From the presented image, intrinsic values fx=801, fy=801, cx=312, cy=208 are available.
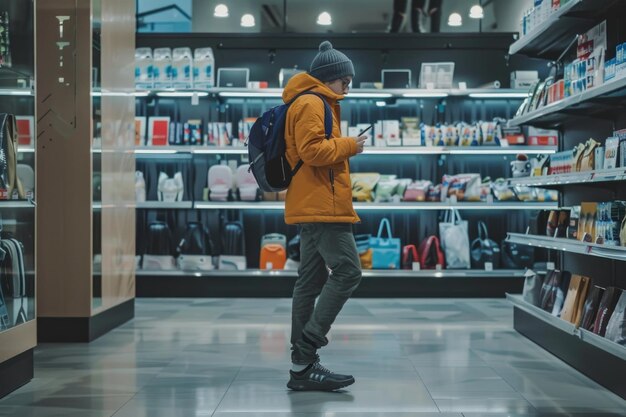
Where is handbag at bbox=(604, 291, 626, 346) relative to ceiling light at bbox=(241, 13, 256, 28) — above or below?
below

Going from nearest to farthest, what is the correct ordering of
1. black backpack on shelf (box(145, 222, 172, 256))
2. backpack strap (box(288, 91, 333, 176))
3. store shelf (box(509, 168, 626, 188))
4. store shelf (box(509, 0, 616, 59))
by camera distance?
1. store shelf (box(509, 168, 626, 188))
2. backpack strap (box(288, 91, 333, 176))
3. store shelf (box(509, 0, 616, 59))
4. black backpack on shelf (box(145, 222, 172, 256))

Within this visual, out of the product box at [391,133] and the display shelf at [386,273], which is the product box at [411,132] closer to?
the product box at [391,133]

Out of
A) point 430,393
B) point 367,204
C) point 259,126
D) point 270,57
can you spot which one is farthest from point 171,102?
point 430,393

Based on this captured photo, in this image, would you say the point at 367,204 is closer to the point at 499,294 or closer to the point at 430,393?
the point at 499,294

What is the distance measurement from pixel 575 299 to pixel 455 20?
17.0 ft

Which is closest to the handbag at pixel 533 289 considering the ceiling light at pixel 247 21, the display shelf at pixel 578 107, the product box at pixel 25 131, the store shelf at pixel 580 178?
the store shelf at pixel 580 178

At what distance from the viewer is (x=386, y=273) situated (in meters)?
7.86

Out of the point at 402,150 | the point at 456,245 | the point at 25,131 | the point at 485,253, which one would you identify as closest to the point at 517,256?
the point at 485,253

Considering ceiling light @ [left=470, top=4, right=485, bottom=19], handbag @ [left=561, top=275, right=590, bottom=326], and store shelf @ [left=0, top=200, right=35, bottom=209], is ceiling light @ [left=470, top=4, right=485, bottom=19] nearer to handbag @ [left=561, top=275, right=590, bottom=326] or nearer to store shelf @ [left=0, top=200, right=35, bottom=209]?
handbag @ [left=561, top=275, right=590, bottom=326]

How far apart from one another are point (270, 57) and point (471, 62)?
2.19m

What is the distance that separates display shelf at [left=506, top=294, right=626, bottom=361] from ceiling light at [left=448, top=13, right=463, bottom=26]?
13.9ft

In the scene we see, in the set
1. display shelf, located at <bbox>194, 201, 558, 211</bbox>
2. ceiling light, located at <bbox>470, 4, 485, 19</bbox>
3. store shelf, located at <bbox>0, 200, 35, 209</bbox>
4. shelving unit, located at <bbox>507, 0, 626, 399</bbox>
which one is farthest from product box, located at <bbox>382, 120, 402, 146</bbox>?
store shelf, located at <bbox>0, 200, 35, 209</bbox>

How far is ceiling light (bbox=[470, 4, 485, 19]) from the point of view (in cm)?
882

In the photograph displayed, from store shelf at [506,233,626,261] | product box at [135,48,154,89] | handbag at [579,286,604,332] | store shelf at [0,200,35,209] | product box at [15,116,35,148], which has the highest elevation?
product box at [135,48,154,89]
